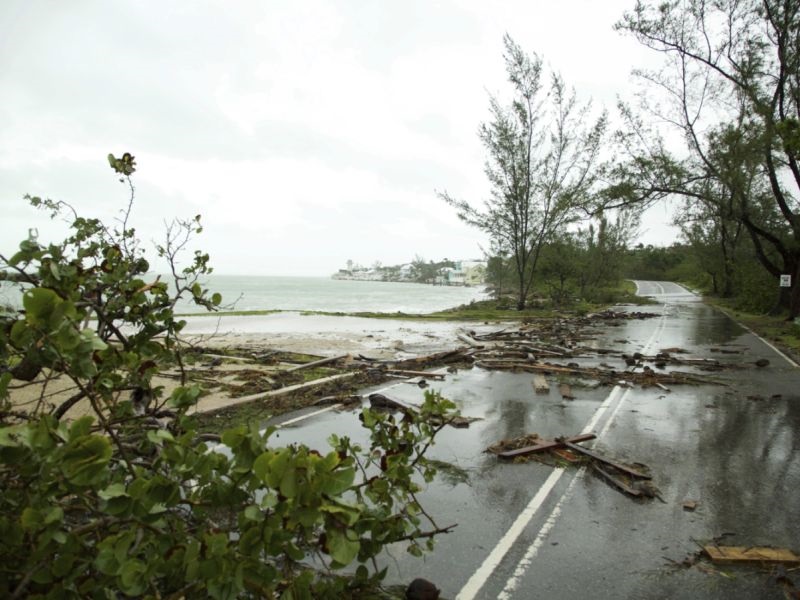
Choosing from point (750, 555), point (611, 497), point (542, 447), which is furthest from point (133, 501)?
point (542, 447)

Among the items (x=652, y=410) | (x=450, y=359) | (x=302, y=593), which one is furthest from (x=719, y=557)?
(x=450, y=359)

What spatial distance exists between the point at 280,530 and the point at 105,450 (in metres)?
0.76

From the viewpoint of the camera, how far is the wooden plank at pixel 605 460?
5984 millimetres

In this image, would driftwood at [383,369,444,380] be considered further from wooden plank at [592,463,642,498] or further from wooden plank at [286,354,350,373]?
wooden plank at [592,463,642,498]

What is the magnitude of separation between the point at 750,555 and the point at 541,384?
288 inches

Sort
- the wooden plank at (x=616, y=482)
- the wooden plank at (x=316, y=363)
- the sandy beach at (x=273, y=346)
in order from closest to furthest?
1. the wooden plank at (x=616, y=482)
2. the sandy beach at (x=273, y=346)
3. the wooden plank at (x=316, y=363)

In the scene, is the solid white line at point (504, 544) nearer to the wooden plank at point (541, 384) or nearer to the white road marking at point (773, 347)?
the wooden plank at point (541, 384)

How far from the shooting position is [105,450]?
5.59 ft

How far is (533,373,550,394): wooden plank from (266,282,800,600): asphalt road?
52 cm

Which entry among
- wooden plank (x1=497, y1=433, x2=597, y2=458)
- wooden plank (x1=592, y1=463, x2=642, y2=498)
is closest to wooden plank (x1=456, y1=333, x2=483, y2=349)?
wooden plank (x1=497, y1=433, x2=597, y2=458)

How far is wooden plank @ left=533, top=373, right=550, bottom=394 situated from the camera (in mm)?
11011

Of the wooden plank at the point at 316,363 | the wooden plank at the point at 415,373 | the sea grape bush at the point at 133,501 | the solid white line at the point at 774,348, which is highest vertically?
the sea grape bush at the point at 133,501

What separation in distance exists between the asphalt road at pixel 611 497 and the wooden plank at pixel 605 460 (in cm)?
26

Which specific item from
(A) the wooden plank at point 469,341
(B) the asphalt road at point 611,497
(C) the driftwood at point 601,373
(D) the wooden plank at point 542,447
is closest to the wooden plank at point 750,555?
(B) the asphalt road at point 611,497
